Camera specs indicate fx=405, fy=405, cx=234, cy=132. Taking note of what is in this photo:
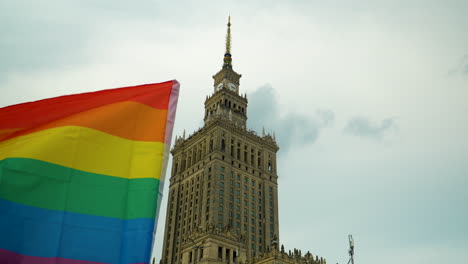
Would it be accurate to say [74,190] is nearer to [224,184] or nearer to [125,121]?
[125,121]

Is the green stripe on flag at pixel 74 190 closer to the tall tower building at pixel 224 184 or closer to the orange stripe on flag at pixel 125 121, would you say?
the orange stripe on flag at pixel 125 121

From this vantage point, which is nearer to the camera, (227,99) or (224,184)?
(224,184)

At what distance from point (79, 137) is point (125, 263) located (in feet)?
11.6

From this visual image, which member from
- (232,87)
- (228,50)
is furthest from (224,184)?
(228,50)

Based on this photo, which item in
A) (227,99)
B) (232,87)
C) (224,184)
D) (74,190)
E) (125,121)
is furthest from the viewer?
(232,87)

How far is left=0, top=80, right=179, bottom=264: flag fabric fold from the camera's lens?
9.43 metres

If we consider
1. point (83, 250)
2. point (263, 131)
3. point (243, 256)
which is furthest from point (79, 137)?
point (263, 131)

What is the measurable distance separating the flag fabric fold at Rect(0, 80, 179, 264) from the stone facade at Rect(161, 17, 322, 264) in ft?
254

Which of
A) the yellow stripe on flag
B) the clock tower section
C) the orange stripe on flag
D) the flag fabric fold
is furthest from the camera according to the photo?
the clock tower section

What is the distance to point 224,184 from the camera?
97500mm

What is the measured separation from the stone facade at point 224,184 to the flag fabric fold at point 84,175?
7754 centimetres

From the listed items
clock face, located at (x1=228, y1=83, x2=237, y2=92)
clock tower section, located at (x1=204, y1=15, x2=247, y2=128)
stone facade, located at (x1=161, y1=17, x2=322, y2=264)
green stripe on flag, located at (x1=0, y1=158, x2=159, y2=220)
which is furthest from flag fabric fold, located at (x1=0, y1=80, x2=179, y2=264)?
clock face, located at (x1=228, y1=83, x2=237, y2=92)

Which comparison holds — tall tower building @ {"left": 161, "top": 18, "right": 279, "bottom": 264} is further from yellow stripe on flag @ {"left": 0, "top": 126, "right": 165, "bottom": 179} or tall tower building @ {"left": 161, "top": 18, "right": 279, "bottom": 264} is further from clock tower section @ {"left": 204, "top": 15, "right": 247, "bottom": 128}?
yellow stripe on flag @ {"left": 0, "top": 126, "right": 165, "bottom": 179}

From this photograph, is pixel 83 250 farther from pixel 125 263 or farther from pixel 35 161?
pixel 35 161
